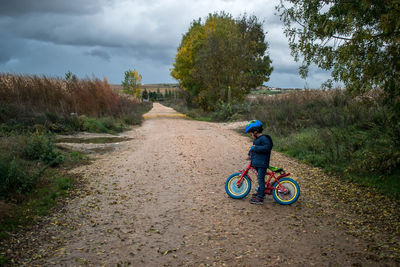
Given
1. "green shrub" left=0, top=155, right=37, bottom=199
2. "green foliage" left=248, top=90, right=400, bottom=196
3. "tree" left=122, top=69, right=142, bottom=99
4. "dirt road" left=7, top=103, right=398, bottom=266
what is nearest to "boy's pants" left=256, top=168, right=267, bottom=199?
"dirt road" left=7, top=103, right=398, bottom=266

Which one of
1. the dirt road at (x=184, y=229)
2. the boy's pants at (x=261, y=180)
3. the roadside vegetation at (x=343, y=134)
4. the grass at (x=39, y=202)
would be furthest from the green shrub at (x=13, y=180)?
the roadside vegetation at (x=343, y=134)

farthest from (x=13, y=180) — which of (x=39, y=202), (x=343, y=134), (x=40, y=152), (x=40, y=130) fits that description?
(x=343, y=134)

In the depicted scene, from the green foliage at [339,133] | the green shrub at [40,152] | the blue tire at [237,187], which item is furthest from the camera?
the green shrub at [40,152]

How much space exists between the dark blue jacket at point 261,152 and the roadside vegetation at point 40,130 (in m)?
4.04

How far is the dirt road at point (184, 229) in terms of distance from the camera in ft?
12.4

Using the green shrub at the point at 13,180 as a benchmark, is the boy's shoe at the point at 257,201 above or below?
below

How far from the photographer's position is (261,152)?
5.66 metres

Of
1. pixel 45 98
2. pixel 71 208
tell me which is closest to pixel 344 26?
pixel 71 208

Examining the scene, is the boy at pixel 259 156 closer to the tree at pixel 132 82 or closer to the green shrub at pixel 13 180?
the green shrub at pixel 13 180

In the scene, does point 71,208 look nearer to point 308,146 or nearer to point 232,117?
point 308,146

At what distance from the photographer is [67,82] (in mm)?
18688

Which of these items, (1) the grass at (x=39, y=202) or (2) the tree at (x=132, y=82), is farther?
(2) the tree at (x=132, y=82)

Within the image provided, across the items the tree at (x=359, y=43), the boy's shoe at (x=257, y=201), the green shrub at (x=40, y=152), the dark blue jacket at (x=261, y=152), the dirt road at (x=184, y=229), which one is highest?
the tree at (x=359, y=43)

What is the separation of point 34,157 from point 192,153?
5.06m
